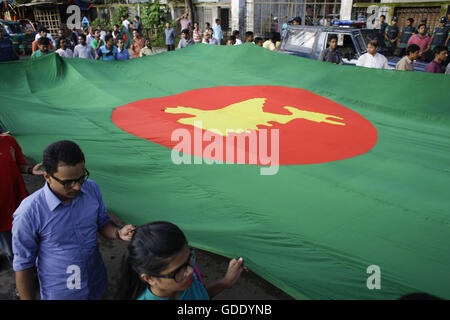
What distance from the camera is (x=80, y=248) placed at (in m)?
1.97

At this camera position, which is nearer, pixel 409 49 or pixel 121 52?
pixel 409 49

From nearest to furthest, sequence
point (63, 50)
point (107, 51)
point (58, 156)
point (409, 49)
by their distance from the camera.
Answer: point (58, 156) < point (409, 49) < point (107, 51) < point (63, 50)

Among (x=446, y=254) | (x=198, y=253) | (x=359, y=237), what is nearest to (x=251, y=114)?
(x=198, y=253)

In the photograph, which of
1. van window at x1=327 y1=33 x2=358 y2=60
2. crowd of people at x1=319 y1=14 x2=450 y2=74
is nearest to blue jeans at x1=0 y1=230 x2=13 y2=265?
crowd of people at x1=319 y1=14 x2=450 y2=74

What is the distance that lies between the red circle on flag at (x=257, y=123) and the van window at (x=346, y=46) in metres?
2.52

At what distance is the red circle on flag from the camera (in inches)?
154

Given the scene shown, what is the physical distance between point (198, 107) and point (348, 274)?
12.1 feet

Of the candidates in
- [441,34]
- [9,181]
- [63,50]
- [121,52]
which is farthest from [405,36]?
[9,181]

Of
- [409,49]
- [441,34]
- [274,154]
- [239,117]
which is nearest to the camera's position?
[274,154]

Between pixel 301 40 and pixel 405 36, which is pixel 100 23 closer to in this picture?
pixel 301 40

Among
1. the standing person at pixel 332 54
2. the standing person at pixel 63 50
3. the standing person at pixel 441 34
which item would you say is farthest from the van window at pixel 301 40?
the standing person at pixel 63 50

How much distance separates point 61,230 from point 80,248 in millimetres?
159

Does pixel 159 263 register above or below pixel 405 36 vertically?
below

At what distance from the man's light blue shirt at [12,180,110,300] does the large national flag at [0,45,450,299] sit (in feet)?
2.06
